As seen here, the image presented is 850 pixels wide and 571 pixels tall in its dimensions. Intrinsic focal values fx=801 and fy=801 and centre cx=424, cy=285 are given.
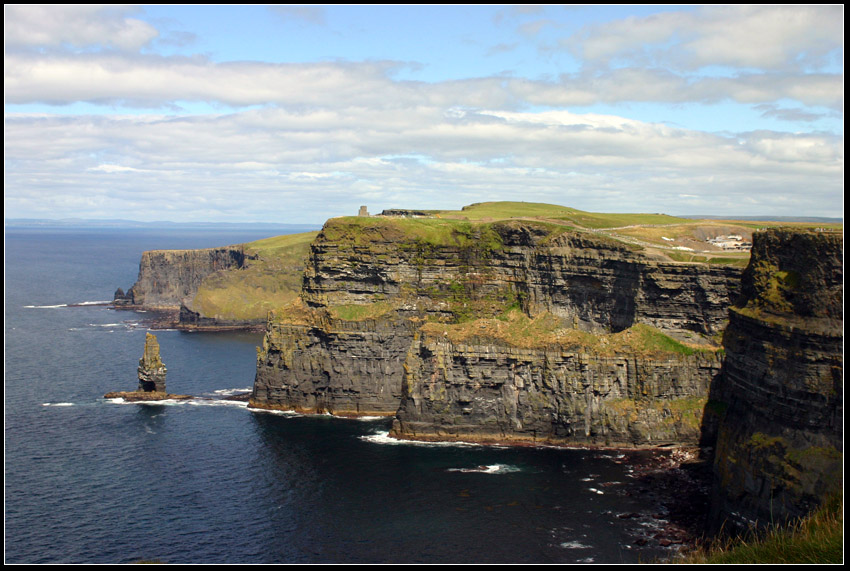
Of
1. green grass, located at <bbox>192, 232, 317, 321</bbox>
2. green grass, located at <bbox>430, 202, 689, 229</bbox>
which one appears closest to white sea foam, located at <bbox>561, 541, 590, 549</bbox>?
green grass, located at <bbox>430, 202, 689, 229</bbox>

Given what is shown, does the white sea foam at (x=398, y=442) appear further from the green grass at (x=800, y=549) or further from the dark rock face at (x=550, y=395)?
the green grass at (x=800, y=549)

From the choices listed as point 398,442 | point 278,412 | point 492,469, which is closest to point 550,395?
point 492,469

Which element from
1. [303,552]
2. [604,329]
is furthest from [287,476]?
[604,329]

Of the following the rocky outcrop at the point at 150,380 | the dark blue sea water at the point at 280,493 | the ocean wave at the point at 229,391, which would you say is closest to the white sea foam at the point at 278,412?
the dark blue sea water at the point at 280,493

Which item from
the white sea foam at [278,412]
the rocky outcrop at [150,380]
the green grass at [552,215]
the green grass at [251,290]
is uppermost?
the green grass at [552,215]

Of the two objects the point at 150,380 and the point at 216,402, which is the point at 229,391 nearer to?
the point at 216,402

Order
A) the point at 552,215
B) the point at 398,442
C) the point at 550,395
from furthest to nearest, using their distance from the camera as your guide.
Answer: the point at 552,215
the point at 550,395
the point at 398,442
